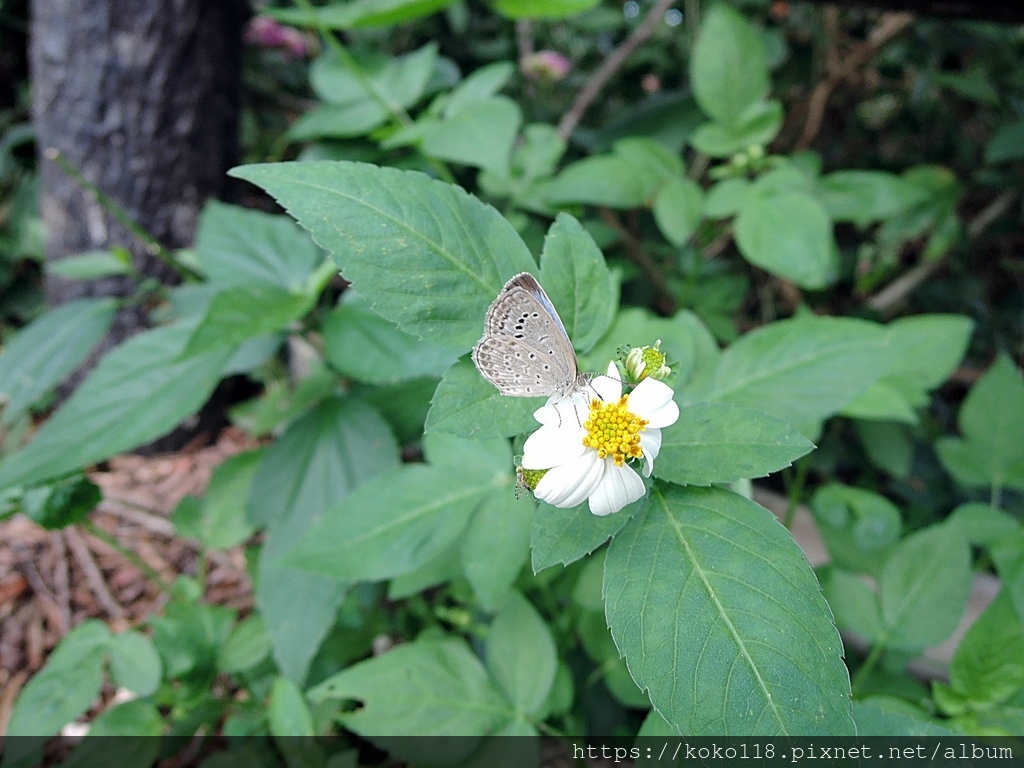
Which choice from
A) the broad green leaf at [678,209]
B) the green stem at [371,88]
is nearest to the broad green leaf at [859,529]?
the broad green leaf at [678,209]

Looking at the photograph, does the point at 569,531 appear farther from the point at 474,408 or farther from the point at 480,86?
the point at 480,86

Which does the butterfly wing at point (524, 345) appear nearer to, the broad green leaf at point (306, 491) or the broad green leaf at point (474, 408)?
the broad green leaf at point (474, 408)

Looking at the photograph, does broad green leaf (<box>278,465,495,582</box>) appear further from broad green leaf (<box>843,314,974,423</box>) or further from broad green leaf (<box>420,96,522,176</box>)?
broad green leaf (<box>843,314,974,423</box>)

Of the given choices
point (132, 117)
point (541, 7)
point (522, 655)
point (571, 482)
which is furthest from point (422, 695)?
point (132, 117)

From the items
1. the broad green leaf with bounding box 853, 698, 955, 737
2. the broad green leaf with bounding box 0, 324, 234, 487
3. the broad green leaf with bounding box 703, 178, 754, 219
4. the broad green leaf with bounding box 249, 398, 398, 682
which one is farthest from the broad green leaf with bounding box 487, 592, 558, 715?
the broad green leaf with bounding box 703, 178, 754, 219

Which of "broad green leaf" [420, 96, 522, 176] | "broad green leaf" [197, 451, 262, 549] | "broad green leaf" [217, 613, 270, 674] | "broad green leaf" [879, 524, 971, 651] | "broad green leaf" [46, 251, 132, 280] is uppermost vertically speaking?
"broad green leaf" [420, 96, 522, 176]

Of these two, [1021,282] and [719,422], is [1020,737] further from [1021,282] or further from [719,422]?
[1021,282]
